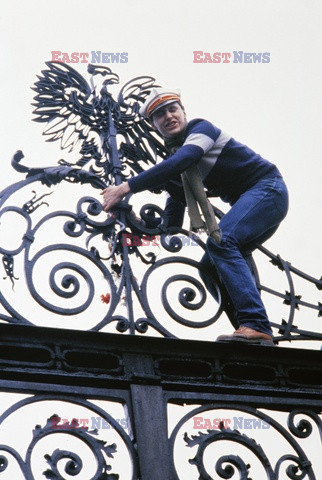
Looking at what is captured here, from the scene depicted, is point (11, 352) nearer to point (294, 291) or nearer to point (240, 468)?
point (240, 468)

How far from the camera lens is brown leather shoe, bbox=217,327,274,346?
628 cm

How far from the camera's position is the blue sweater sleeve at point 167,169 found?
6707 mm

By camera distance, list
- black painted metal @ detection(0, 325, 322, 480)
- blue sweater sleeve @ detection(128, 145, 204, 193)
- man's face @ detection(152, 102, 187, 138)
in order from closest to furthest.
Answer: black painted metal @ detection(0, 325, 322, 480), blue sweater sleeve @ detection(128, 145, 204, 193), man's face @ detection(152, 102, 187, 138)

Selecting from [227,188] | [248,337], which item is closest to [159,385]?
[248,337]

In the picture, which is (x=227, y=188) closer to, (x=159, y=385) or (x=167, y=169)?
(x=167, y=169)

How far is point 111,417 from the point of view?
5.75 meters

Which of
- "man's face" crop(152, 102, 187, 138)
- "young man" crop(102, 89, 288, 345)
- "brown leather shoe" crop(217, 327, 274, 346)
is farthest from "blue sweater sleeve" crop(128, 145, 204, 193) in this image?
Result: "brown leather shoe" crop(217, 327, 274, 346)

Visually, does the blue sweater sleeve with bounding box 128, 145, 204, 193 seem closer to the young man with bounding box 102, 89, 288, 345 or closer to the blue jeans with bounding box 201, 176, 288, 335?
the young man with bounding box 102, 89, 288, 345

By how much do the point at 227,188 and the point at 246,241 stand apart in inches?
17.3

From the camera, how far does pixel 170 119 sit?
23.4ft

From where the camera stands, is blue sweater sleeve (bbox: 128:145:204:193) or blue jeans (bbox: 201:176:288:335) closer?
blue jeans (bbox: 201:176:288:335)

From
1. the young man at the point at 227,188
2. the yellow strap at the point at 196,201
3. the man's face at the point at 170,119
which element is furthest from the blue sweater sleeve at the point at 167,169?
the man's face at the point at 170,119

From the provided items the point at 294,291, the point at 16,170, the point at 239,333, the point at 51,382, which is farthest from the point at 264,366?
the point at 16,170

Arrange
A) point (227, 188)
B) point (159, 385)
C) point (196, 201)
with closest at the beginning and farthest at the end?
point (159, 385), point (196, 201), point (227, 188)
